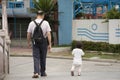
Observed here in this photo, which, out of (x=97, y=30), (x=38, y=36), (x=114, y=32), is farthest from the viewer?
(x=97, y=30)

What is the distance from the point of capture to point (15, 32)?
34.2m

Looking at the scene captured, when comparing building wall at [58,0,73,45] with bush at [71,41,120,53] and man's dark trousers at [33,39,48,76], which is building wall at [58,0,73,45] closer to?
bush at [71,41,120,53]

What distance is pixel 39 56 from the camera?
11547 mm

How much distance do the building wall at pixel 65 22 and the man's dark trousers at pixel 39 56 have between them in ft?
58.9

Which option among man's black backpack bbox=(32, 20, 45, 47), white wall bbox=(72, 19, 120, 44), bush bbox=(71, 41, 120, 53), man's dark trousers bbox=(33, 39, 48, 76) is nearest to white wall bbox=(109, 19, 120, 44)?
white wall bbox=(72, 19, 120, 44)

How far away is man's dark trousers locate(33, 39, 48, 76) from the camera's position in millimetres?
11375

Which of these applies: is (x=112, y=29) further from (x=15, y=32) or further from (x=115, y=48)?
(x=15, y=32)

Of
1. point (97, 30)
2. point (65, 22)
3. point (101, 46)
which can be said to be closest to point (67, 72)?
point (101, 46)

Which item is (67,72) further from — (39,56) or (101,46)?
(101,46)

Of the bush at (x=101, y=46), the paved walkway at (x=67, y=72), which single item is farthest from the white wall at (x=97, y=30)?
the paved walkway at (x=67, y=72)

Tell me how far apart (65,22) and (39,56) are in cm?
1837

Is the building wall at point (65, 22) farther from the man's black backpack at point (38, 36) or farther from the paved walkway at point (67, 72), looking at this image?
the man's black backpack at point (38, 36)

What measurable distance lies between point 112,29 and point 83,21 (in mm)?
2252

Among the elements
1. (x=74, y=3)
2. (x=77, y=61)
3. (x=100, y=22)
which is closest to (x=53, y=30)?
(x=74, y=3)
